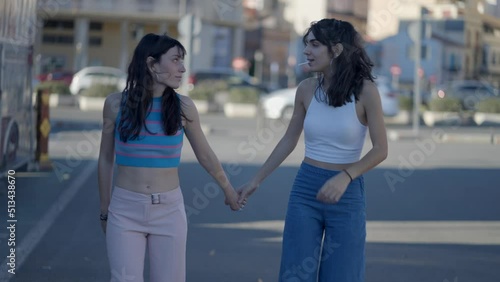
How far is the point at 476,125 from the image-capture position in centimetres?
3959

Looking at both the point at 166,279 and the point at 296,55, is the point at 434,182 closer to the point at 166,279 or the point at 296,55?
the point at 166,279

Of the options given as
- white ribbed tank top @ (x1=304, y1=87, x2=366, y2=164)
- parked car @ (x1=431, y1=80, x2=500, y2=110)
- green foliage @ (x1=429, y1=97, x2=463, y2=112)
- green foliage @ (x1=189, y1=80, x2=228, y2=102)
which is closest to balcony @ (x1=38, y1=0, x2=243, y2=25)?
parked car @ (x1=431, y1=80, x2=500, y2=110)

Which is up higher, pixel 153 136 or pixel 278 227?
pixel 153 136

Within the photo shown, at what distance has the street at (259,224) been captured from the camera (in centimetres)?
856

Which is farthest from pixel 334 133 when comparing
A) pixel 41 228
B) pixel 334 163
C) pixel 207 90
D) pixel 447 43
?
pixel 447 43

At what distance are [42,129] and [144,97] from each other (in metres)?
11.6

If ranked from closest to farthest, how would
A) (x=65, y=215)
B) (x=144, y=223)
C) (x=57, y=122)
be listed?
1. (x=144, y=223)
2. (x=65, y=215)
3. (x=57, y=122)

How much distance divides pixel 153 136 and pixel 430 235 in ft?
21.0

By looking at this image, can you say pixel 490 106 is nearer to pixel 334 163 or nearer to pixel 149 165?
pixel 334 163

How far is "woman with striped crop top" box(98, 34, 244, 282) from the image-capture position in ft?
16.0

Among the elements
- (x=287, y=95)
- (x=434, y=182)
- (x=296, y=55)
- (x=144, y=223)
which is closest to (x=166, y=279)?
(x=144, y=223)

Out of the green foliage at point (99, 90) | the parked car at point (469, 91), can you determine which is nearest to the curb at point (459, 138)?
the green foliage at point (99, 90)

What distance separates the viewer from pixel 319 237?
5.04m

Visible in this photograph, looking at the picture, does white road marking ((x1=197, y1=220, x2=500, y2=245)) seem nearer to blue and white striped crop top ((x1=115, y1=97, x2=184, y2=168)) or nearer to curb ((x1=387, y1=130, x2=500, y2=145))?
blue and white striped crop top ((x1=115, y1=97, x2=184, y2=168))
